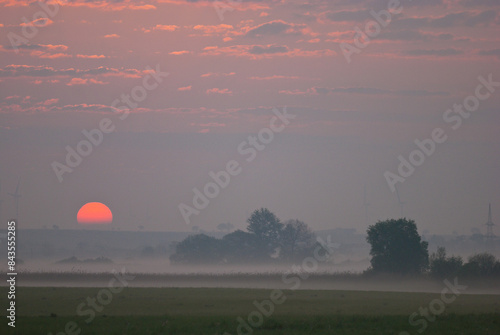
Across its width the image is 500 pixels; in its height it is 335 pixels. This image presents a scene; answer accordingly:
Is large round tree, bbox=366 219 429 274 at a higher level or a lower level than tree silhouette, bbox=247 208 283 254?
lower

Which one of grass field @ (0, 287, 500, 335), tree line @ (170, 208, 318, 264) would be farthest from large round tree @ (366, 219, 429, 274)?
tree line @ (170, 208, 318, 264)

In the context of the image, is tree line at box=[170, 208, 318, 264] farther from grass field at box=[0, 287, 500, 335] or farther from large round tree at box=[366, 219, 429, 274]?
grass field at box=[0, 287, 500, 335]

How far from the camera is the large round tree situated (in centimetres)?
9138

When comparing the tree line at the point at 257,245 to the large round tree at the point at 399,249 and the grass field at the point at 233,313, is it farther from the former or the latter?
the grass field at the point at 233,313

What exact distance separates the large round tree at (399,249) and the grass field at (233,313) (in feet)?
94.6

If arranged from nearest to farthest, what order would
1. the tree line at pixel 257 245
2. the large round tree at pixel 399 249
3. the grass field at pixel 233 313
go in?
1. the grass field at pixel 233 313
2. the large round tree at pixel 399 249
3. the tree line at pixel 257 245

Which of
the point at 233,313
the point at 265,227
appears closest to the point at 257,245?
the point at 265,227

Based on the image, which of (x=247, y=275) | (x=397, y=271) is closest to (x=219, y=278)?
(x=247, y=275)

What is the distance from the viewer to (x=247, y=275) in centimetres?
9200

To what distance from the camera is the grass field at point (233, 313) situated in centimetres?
3825

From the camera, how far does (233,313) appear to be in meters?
45.9

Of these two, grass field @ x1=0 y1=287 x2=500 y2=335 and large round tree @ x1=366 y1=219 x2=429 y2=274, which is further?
large round tree @ x1=366 y1=219 x2=429 y2=274

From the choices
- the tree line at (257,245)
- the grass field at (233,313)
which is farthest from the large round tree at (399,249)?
the tree line at (257,245)

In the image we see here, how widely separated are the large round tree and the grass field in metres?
28.8
